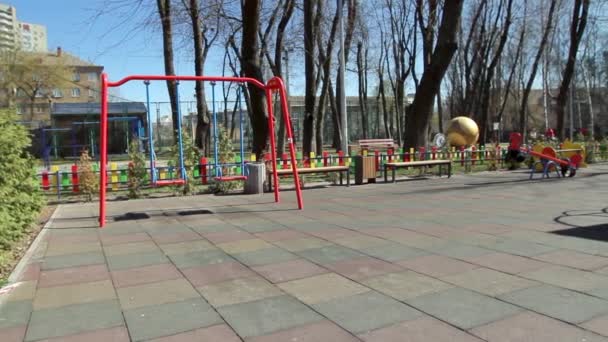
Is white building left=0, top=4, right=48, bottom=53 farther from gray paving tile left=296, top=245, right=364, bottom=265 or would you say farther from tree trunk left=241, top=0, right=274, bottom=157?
gray paving tile left=296, top=245, right=364, bottom=265

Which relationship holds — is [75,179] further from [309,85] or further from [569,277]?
[569,277]

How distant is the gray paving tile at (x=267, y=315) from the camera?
149 inches

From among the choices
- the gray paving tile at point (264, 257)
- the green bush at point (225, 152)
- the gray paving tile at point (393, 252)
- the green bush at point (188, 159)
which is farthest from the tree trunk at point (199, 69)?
the gray paving tile at point (393, 252)

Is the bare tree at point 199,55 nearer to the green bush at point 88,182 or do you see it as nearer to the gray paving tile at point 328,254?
the green bush at point 88,182

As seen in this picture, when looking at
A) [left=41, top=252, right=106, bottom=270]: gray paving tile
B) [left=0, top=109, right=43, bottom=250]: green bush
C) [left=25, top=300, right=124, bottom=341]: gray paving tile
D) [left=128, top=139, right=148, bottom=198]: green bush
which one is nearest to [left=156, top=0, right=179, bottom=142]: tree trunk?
[left=128, top=139, right=148, bottom=198]: green bush

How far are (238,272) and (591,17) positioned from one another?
25.7 meters

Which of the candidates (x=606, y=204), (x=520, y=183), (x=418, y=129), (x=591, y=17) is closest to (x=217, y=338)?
(x=606, y=204)

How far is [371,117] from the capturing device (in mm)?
61375

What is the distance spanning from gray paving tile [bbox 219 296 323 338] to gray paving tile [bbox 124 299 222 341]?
0.16 meters

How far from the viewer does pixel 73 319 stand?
4.05 meters

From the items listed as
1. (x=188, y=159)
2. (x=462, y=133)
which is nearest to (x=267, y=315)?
(x=188, y=159)

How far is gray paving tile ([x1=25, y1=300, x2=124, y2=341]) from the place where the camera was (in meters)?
3.79

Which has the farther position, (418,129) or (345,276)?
(418,129)

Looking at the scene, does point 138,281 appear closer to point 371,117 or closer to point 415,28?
point 415,28
